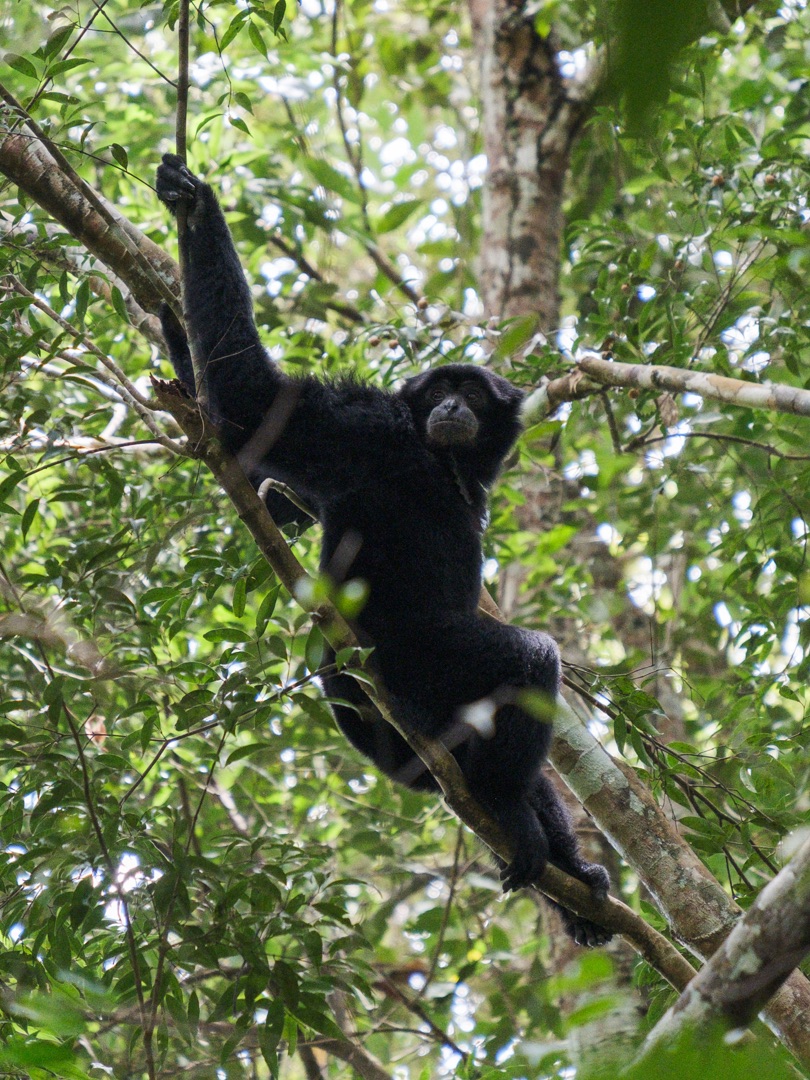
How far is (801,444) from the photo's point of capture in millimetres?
5277

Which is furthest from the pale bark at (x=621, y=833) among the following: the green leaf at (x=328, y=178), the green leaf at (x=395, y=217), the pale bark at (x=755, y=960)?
the green leaf at (x=395, y=217)

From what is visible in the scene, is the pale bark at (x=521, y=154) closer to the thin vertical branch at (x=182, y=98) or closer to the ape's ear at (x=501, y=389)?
the ape's ear at (x=501, y=389)

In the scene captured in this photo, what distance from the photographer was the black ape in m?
3.89

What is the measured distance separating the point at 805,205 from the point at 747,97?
1069 mm

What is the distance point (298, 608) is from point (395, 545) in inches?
61.9

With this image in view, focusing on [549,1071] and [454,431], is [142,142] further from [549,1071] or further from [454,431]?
[549,1071]

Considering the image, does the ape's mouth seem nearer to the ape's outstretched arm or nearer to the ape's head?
the ape's head

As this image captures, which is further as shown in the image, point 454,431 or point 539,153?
point 539,153

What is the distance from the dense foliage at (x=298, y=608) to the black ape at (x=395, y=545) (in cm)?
33

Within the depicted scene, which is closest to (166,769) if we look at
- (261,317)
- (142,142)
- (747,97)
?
(261,317)

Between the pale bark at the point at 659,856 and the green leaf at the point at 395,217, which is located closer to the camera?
the pale bark at the point at 659,856

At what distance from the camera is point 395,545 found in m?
4.27

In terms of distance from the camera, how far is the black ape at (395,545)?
3887 mm

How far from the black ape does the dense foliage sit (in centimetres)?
33
